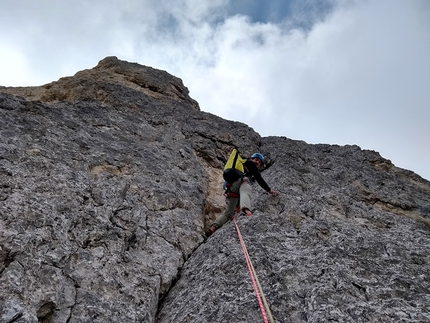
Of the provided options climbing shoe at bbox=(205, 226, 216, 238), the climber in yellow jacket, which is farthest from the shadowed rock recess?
the climber in yellow jacket

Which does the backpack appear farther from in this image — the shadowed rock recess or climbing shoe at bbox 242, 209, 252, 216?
climbing shoe at bbox 242, 209, 252, 216

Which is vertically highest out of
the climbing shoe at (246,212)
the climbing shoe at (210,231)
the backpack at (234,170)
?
the backpack at (234,170)

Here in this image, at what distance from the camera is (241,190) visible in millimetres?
8734

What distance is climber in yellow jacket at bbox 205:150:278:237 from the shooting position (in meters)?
8.34

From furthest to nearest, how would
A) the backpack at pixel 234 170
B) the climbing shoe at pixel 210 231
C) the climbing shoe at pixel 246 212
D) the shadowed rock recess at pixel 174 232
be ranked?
the backpack at pixel 234 170, the climbing shoe at pixel 210 231, the climbing shoe at pixel 246 212, the shadowed rock recess at pixel 174 232

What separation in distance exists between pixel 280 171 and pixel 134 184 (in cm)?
489

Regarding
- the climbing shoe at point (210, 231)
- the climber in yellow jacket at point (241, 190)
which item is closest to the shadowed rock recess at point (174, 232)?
the climbing shoe at point (210, 231)

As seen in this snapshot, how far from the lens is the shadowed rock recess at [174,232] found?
4.96 meters

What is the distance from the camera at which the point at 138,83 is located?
53.3ft

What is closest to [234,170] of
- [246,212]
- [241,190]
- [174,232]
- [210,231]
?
[241,190]

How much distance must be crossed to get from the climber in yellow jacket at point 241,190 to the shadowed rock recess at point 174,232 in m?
0.34

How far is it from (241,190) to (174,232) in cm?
222

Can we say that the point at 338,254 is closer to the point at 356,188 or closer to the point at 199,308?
the point at 199,308

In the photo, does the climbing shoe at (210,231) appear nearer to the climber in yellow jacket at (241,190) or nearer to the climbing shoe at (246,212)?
the climber in yellow jacket at (241,190)
